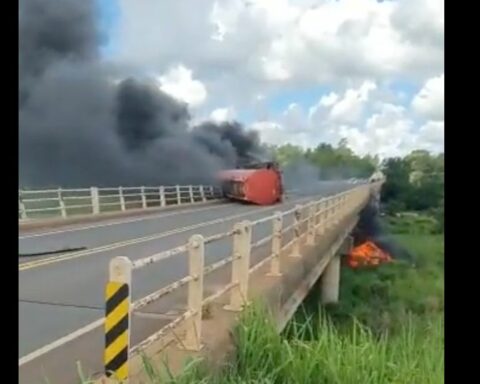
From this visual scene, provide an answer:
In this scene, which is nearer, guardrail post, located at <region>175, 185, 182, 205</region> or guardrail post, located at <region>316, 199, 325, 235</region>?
guardrail post, located at <region>175, 185, 182, 205</region>

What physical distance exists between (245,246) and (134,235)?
1.19 ft

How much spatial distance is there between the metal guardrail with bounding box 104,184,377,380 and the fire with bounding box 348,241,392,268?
94mm

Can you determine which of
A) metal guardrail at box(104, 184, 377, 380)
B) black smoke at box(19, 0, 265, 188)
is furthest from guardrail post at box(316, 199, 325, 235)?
black smoke at box(19, 0, 265, 188)

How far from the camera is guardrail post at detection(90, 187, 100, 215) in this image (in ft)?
5.80

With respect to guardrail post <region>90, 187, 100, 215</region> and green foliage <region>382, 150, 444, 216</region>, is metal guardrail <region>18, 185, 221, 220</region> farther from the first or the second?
green foliage <region>382, 150, 444, 216</region>

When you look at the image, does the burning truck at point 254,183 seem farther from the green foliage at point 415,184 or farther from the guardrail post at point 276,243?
the green foliage at point 415,184

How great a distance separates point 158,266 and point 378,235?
1.71 ft

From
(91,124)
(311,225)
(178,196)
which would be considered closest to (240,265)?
(311,225)

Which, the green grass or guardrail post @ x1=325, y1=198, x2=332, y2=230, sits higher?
guardrail post @ x1=325, y1=198, x2=332, y2=230

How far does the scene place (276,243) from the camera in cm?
202

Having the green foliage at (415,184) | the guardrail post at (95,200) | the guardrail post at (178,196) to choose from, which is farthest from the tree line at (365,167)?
the guardrail post at (95,200)

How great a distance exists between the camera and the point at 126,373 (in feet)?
5.50
